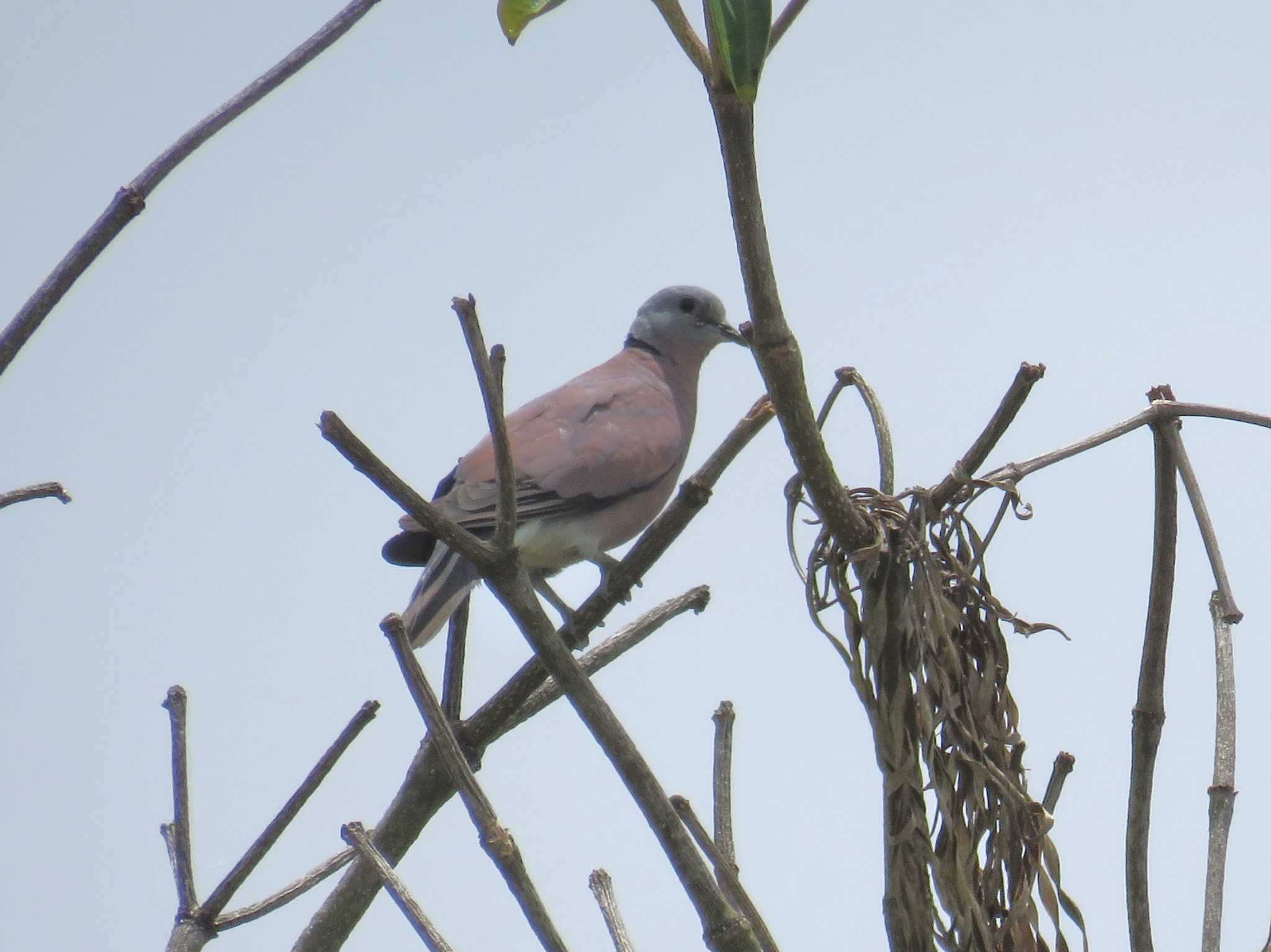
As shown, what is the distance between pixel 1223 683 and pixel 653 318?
4.22 m

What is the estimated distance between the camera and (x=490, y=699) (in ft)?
7.22

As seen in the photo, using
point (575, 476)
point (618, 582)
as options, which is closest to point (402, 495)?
point (618, 582)

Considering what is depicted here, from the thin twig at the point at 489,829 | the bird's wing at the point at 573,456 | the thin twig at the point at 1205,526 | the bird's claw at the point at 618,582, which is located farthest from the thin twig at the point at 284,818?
the bird's wing at the point at 573,456

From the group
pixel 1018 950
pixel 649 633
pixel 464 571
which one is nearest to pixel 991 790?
pixel 1018 950

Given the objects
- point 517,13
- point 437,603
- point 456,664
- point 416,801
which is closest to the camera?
point 517,13

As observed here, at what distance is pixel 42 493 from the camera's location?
162 centimetres

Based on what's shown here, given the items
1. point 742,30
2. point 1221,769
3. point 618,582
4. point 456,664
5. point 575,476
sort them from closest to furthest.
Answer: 1. point 742,30
2. point 1221,769
3. point 618,582
4. point 456,664
5. point 575,476

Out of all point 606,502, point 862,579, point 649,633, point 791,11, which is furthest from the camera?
point 606,502

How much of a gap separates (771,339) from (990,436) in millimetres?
291

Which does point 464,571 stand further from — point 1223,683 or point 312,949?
point 1223,683

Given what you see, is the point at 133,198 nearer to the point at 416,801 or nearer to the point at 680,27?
the point at 680,27

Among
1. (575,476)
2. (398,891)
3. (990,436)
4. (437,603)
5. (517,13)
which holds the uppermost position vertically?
(575,476)

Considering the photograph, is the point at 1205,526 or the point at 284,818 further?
the point at 284,818

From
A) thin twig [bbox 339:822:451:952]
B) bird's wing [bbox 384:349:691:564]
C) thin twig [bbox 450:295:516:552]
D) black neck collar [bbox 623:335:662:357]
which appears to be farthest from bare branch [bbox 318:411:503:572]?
black neck collar [bbox 623:335:662:357]
